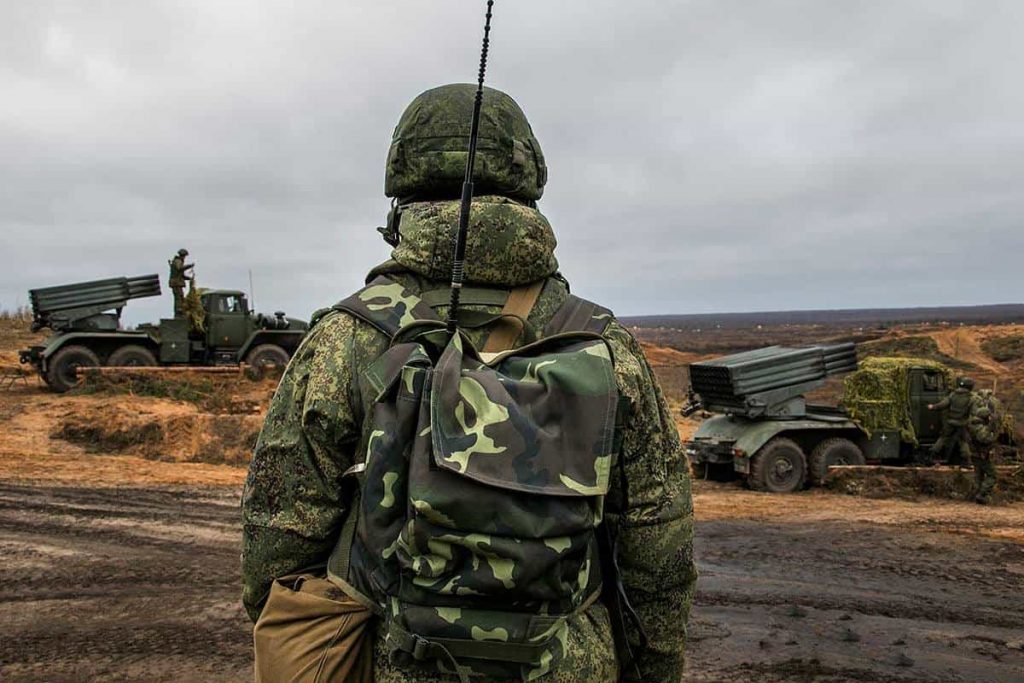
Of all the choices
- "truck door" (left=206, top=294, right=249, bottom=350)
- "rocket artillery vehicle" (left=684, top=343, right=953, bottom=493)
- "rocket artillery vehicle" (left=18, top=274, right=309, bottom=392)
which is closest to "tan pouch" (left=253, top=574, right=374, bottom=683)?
"rocket artillery vehicle" (left=684, top=343, right=953, bottom=493)

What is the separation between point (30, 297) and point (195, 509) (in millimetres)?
11261

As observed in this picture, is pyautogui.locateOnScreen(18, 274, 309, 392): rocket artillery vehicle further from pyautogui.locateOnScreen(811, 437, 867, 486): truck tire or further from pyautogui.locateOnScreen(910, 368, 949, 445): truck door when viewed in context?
pyautogui.locateOnScreen(910, 368, 949, 445): truck door

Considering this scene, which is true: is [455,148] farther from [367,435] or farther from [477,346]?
[367,435]

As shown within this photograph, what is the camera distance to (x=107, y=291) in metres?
17.9

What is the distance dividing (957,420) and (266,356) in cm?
1385

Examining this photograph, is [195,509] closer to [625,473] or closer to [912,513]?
[625,473]

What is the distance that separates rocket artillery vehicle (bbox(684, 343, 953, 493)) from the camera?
1077 centimetres

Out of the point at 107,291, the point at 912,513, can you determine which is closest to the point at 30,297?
the point at 107,291

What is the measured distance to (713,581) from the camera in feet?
21.4

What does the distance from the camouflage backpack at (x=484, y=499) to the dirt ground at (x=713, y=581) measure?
345 centimetres

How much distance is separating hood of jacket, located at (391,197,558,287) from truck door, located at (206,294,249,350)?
1746cm

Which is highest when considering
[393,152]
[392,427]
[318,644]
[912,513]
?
[393,152]

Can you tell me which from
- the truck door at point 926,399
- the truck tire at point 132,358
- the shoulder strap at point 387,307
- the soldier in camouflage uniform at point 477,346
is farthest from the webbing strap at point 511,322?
the truck tire at point 132,358

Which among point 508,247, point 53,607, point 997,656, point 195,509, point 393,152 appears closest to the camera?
point 508,247
